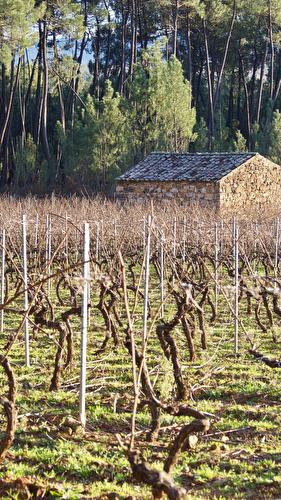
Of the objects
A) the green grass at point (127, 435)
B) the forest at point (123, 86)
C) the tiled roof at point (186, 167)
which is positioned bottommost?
the green grass at point (127, 435)

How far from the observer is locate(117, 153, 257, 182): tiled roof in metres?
18.8

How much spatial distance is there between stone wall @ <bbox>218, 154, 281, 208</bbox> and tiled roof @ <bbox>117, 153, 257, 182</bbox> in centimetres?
30

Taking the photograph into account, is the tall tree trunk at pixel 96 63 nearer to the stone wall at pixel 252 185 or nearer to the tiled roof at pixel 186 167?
the tiled roof at pixel 186 167

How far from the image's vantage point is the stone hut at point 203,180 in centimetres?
1855

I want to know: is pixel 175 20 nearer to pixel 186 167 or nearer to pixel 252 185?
pixel 186 167

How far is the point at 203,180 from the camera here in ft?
60.0

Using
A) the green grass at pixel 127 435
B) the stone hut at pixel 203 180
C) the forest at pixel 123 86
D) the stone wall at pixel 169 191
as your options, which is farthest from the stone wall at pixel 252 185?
the green grass at pixel 127 435

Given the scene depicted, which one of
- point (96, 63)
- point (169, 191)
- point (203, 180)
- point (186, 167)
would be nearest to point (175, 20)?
point (96, 63)

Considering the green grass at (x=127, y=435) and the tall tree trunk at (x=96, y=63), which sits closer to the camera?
the green grass at (x=127, y=435)

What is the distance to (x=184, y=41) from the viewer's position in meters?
36.7

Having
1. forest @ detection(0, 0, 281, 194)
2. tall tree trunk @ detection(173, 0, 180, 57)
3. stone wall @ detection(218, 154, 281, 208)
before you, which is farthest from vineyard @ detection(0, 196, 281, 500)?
tall tree trunk @ detection(173, 0, 180, 57)

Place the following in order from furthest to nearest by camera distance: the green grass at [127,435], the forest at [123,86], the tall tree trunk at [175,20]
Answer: the tall tree trunk at [175,20], the forest at [123,86], the green grass at [127,435]

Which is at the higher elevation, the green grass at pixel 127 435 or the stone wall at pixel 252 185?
the stone wall at pixel 252 185

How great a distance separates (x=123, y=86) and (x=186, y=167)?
49.4 feet
